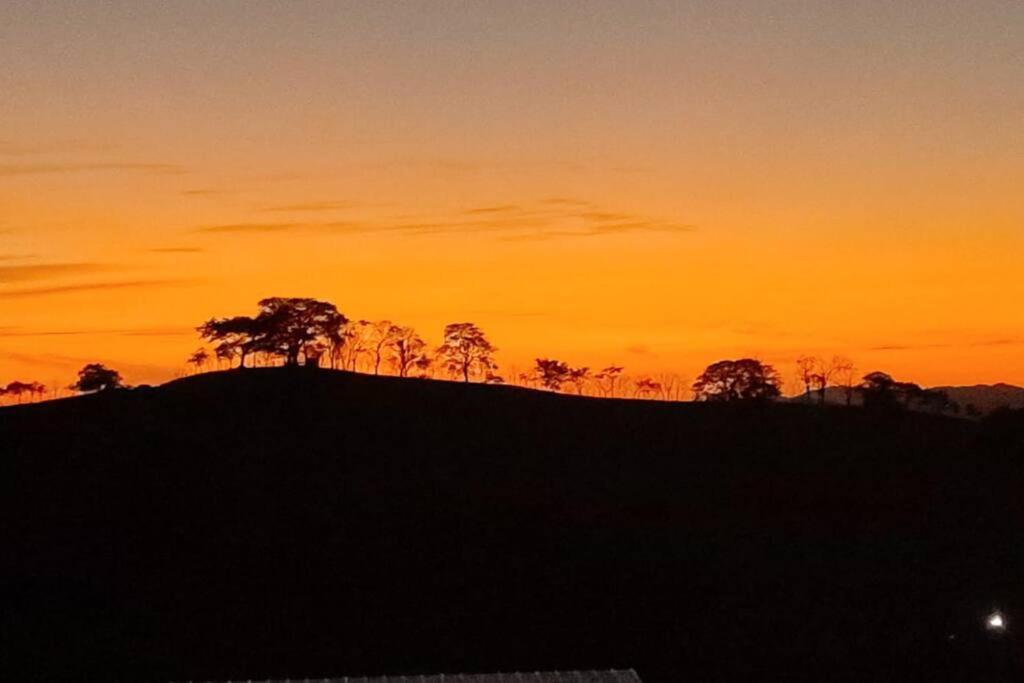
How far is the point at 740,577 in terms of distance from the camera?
8006cm

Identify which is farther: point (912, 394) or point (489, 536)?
point (912, 394)

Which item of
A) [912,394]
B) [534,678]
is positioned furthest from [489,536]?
[912,394]

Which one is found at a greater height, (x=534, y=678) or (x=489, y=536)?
(x=489, y=536)

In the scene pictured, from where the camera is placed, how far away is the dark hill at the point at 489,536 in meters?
66.6

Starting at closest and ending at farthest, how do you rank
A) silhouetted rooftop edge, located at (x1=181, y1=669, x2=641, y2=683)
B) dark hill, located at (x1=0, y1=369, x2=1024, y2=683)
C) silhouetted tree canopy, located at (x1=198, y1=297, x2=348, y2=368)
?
silhouetted rooftop edge, located at (x1=181, y1=669, x2=641, y2=683) → dark hill, located at (x1=0, y1=369, x2=1024, y2=683) → silhouetted tree canopy, located at (x1=198, y1=297, x2=348, y2=368)

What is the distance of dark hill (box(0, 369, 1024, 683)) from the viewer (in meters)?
66.6

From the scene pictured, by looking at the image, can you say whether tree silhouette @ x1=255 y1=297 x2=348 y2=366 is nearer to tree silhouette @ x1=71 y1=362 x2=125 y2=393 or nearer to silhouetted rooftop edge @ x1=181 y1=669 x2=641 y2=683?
tree silhouette @ x1=71 y1=362 x2=125 y2=393

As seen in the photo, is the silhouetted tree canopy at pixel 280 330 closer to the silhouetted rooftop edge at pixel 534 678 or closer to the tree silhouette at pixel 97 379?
the tree silhouette at pixel 97 379

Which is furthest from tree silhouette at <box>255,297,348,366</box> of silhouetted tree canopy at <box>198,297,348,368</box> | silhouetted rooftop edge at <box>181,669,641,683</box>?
silhouetted rooftop edge at <box>181,669,641,683</box>

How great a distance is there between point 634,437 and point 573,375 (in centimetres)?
5627

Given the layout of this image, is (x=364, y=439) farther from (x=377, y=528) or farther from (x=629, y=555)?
(x=629, y=555)

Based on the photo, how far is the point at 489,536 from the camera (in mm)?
87438

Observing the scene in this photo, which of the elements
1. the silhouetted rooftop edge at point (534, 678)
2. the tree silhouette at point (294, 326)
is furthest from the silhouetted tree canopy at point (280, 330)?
the silhouetted rooftop edge at point (534, 678)

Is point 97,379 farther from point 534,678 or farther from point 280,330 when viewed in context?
point 534,678
